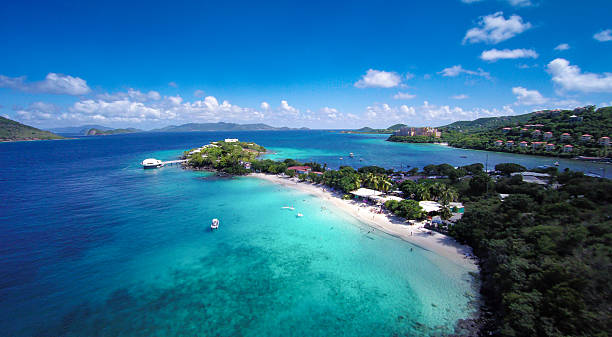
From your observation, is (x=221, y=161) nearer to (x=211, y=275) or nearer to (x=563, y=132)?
(x=211, y=275)

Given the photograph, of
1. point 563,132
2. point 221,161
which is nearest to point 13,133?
point 221,161

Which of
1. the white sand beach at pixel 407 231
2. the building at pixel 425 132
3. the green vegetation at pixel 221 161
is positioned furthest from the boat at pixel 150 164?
the building at pixel 425 132

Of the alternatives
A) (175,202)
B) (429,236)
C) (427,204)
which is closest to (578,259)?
(429,236)

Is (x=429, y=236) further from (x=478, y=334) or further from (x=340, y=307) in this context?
(x=340, y=307)

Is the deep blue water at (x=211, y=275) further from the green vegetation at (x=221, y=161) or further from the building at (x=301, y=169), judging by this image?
the green vegetation at (x=221, y=161)

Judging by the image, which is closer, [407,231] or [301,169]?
[407,231]
